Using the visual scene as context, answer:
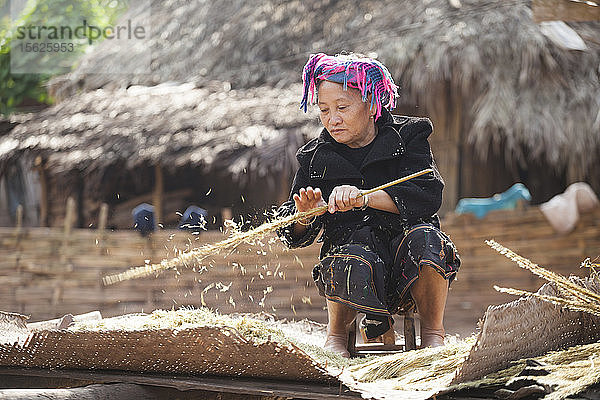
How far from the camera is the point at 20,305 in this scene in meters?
8.47

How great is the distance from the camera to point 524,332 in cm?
201

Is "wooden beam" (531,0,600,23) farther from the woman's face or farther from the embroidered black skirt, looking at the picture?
the embroidered black skirt

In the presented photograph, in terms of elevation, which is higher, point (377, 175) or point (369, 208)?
point (377, 175)

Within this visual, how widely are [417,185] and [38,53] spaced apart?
2021 centimetres

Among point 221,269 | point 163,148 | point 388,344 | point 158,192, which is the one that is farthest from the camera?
point 158,192

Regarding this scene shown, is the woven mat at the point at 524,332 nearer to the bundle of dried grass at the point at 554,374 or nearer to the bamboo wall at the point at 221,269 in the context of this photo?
the bundle of dried grass at the point at 554,374

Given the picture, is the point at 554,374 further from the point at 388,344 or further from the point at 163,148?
the point at 163,148

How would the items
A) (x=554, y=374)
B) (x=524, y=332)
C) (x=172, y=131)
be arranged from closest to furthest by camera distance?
(x=554, y=374)
(x=524, y=332)
(x=172, y=131)

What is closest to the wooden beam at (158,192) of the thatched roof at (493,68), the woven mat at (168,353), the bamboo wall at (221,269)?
the bamboo wall at (221,269)

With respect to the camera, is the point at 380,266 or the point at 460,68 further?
the point at 460,68

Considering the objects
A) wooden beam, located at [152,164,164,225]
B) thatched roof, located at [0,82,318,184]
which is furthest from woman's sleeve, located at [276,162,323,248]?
wooden beam, located at [152,164,164,225]

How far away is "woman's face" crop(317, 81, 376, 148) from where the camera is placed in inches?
111

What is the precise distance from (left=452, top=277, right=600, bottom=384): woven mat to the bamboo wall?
5.13 metres

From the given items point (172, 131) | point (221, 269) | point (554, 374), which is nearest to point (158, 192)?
point (172, 131)
